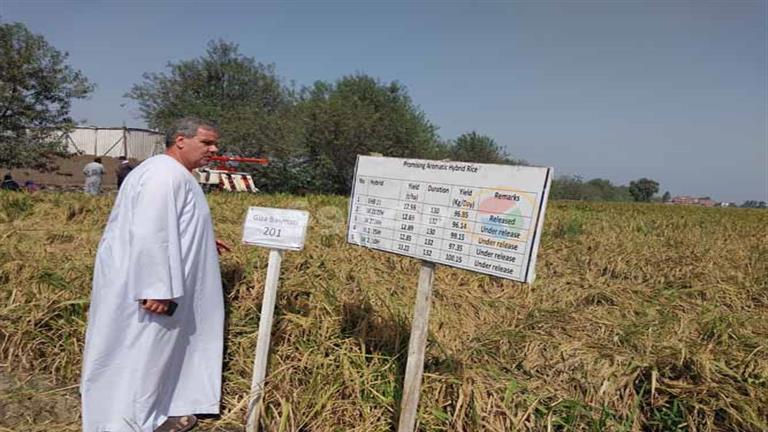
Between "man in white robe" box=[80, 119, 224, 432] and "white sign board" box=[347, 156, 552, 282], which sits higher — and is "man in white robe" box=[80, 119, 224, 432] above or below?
below

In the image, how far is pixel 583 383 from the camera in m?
2.26

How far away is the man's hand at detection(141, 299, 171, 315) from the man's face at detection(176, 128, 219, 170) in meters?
0.73

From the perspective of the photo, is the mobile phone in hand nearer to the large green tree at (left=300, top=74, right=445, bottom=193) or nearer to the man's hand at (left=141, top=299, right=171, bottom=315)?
the man's hand at (left=141, top=299, right=171, bottom=315)

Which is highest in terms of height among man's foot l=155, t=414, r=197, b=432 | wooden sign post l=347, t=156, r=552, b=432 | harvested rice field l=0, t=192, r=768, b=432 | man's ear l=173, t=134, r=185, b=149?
man's ear l=173, t=134, r=185, b=149

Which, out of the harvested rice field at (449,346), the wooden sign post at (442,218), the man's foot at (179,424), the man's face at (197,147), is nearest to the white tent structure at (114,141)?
the harvested rice field at (449,346)

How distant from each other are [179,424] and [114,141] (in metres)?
29.3

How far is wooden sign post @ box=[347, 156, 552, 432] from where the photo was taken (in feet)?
5.35

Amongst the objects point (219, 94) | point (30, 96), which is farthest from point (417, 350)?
point (219, 94)

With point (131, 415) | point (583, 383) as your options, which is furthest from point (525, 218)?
point (131, 415)

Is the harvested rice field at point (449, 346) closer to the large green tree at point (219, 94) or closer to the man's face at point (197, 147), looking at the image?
the man's face at point (197, 147)

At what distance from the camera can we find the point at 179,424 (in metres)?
2.18

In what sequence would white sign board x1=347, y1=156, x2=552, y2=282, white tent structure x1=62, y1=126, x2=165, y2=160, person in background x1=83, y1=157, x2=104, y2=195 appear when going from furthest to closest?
white tent structure x1=62, y1=126, x2=165, y2=160 < person in background x1=83, y1=157, x2=104, y2=195 < white sign board x1=347, y1=156, x2=552, y2=282

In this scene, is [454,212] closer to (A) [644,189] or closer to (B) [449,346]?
(B) [449,346]

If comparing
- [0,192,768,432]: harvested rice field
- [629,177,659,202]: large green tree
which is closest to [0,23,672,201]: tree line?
[0,192,768,432]: harvested rice field
